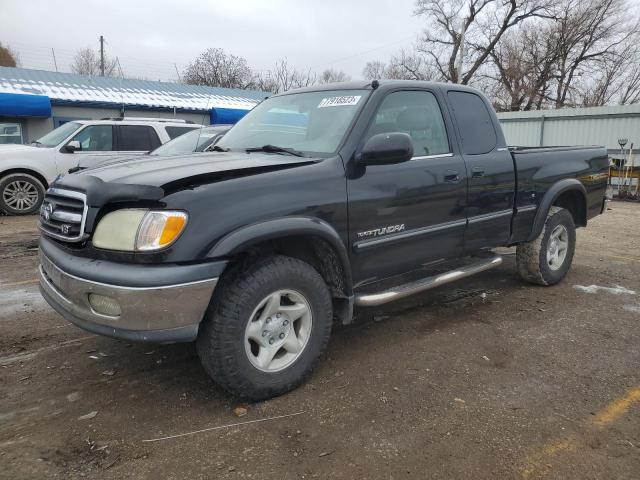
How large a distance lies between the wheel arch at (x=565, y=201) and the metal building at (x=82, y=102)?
1121cm

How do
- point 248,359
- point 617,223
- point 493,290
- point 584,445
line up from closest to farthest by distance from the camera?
point 584,445 → point 248,359 → point 493,290 → point 617,223

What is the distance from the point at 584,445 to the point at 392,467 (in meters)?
1.03

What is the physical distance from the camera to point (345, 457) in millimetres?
2461

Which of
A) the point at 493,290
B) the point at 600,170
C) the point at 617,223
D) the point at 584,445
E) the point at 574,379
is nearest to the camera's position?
the point at 584,445

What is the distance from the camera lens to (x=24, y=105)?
1562 cm

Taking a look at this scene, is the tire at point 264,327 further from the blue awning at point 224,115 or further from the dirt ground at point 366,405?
the blue awning at point 224,115

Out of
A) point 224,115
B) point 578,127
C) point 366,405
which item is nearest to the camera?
point 366,405

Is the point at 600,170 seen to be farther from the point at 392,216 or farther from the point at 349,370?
the point at 349,370

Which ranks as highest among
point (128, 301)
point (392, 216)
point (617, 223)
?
point (392, 216)

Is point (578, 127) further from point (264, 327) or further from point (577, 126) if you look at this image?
point (264, 327)

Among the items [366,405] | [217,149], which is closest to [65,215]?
[217,149]

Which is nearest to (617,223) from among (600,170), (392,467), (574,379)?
(600,170)

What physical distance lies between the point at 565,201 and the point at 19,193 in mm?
9514

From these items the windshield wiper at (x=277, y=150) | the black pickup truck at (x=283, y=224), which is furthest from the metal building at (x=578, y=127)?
the windshield wiper at (x=277, y=150)
